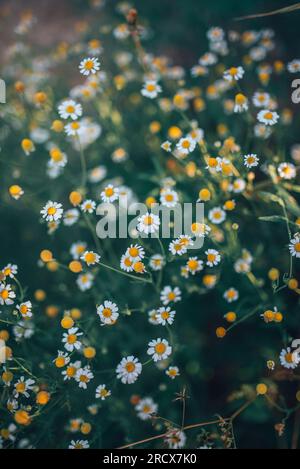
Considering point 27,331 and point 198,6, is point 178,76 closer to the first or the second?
point 198,6

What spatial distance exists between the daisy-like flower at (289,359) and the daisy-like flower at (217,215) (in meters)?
0.77

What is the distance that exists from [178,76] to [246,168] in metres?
1.17

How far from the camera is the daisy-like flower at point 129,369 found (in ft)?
6.80

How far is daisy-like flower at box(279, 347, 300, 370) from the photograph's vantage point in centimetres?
203

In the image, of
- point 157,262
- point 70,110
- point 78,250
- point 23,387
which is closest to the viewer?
point 23,387

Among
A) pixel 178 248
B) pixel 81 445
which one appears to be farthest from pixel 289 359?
pixel 81 445

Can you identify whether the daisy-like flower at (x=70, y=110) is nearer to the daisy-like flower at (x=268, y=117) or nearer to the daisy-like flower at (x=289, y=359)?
the daisy-like flower at (x=268, y=117)

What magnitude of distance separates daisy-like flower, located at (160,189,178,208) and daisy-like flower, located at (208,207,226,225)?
217 mm

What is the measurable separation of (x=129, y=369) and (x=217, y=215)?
3.15 ft

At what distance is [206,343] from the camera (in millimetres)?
2902

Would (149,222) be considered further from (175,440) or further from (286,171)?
(175,440)

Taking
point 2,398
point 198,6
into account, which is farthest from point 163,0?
point 2,398

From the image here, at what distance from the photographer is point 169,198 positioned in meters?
2.43

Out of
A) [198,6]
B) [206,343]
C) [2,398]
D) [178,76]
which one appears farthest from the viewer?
[198,6]
